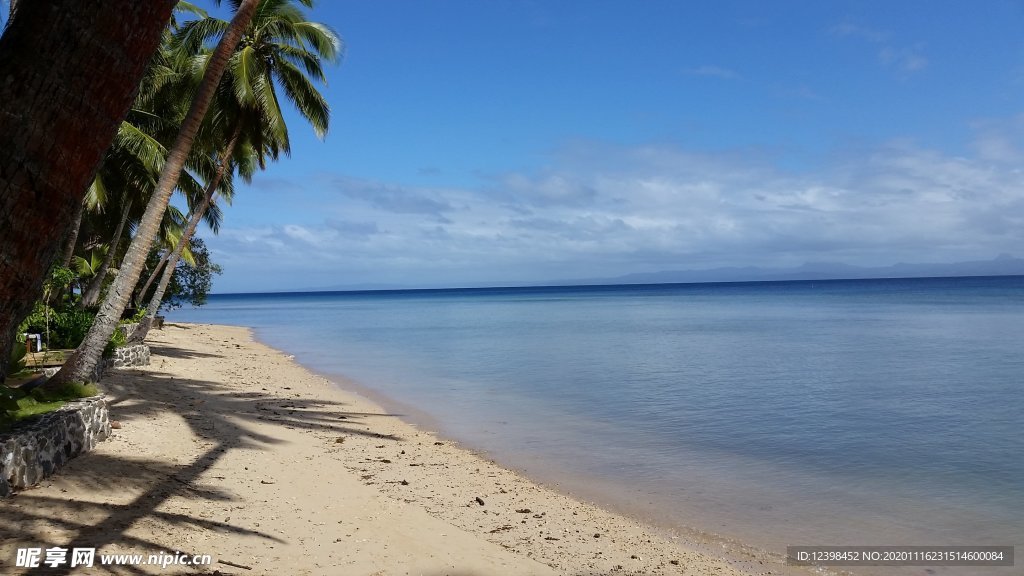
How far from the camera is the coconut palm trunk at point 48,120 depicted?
7.40ft

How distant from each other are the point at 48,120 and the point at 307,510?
17.6ft

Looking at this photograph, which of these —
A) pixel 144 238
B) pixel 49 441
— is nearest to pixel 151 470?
pixel 49 441

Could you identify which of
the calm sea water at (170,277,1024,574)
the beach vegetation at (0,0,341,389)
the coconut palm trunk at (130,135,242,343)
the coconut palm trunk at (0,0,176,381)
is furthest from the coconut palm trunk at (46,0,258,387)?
the coconut palm trunk at (130,135,242,343)

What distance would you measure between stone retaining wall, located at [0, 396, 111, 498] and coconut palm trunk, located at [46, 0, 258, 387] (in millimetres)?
1162

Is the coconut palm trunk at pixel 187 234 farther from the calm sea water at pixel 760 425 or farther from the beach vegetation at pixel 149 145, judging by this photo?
the calm sea water at pixel 760 425

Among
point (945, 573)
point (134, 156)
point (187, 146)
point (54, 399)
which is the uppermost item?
point (134, 156)

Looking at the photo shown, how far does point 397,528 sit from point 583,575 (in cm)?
190

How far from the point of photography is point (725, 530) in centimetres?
735

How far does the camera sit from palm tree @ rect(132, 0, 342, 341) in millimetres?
16062

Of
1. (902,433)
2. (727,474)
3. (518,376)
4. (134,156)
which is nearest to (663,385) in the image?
(518,376)

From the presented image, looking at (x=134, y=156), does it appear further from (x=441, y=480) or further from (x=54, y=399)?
(x=441, y=480)

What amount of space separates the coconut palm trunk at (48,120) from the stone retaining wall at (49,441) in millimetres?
4034

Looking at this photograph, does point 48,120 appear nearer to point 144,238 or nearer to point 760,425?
point 144,238

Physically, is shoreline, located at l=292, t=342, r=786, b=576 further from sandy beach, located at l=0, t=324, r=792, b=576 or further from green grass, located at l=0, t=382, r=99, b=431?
green grass, located at l=0, t=382, r=99, b=431
